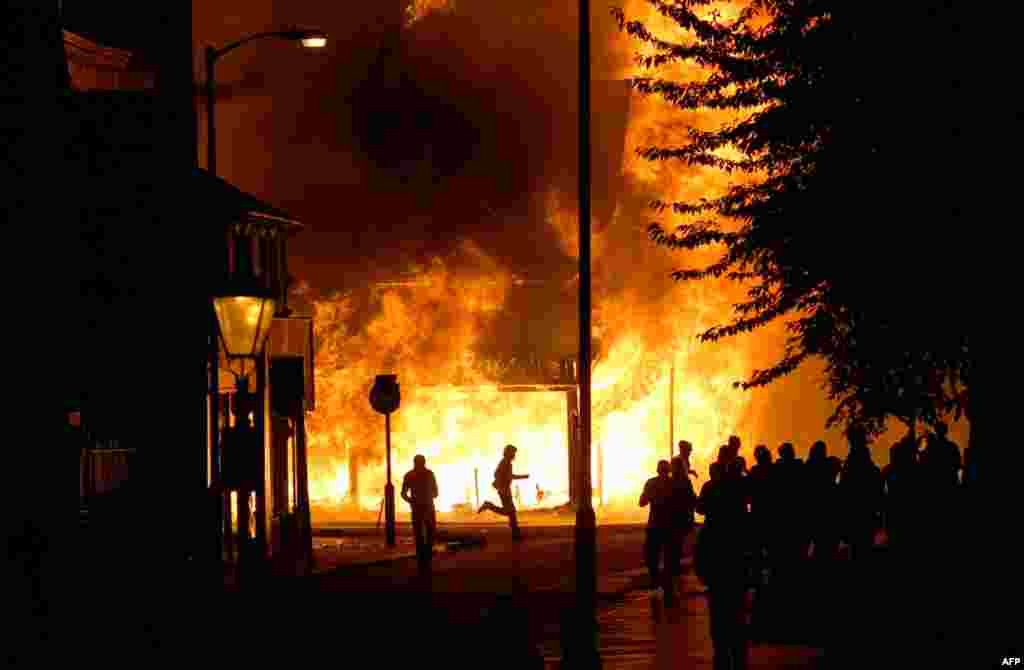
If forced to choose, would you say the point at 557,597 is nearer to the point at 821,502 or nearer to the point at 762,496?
the point at 821,502

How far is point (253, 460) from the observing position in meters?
16.8

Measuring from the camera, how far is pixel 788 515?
20.4 metres

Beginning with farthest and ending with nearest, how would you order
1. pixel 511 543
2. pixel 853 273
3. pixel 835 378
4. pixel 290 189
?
1. pixel 290 189
2. pixel 511 543
3. pixel 835 378
4. pixel 853 273

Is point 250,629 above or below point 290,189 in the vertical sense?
below

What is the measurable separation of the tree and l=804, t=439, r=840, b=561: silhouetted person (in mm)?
1973

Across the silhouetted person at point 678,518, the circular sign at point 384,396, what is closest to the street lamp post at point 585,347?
the silhouetted person at point 678,518

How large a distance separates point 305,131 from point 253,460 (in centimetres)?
3933

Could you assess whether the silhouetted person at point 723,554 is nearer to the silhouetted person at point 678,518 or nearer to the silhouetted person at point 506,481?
the silhouetted person at point 678,518

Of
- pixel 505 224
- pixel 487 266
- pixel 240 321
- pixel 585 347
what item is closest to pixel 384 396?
pixel 585 347

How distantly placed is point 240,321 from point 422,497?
982cm

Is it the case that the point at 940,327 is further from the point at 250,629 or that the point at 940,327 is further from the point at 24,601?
the point at 24,601

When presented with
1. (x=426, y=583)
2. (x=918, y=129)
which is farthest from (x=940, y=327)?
(x=426, y=583)

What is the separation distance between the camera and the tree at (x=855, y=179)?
639 inches

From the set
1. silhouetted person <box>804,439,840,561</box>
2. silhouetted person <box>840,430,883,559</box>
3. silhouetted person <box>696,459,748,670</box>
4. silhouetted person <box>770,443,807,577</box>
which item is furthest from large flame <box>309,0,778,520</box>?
silhouetted person <box>696,459,748,670</box>
